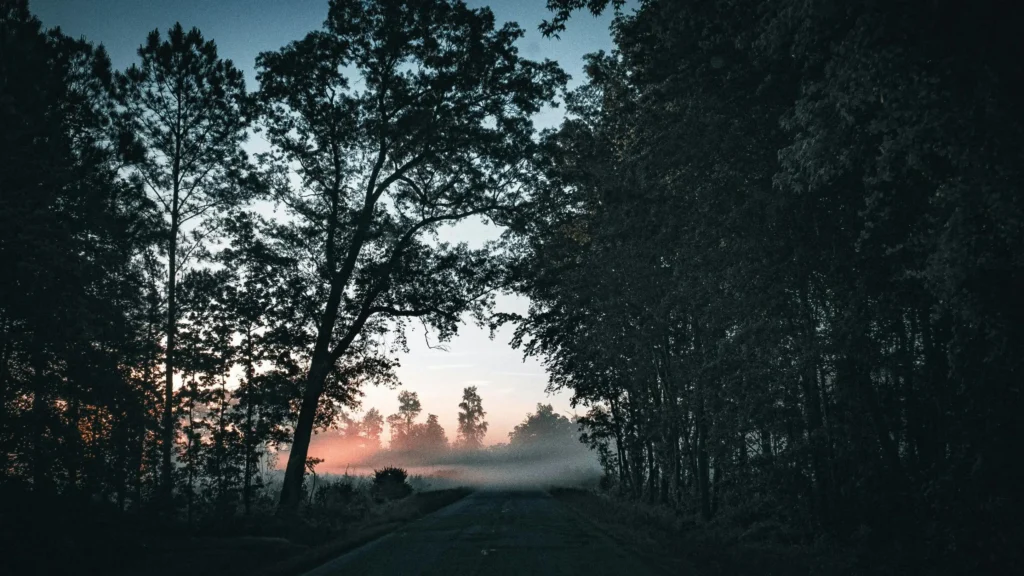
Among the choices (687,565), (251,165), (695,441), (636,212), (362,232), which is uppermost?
(251,165)

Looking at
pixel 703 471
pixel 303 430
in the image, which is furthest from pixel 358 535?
pixel 703 471

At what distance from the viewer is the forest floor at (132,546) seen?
9.63 metres

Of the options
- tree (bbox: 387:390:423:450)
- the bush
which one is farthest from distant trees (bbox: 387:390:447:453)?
the bush

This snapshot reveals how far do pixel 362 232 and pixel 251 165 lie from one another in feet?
17.3

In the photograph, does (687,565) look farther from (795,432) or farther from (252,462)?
(252,462)

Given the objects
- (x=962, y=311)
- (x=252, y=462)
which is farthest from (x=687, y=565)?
(x=252, y=462)

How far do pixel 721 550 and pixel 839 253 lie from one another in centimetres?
618

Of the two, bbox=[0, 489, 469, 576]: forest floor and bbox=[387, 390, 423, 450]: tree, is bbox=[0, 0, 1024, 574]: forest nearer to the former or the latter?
bbox=[0, 489, 469, 576]: forest floor

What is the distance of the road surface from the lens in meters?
9.77

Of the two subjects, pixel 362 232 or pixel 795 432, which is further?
pixel 362 232

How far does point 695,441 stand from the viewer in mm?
18609

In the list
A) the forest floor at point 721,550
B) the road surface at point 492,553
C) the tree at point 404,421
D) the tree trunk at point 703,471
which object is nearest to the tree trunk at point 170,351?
the road surface at point 492,553

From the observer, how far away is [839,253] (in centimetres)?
995

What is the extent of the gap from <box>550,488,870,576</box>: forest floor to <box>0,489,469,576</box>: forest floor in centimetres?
691
